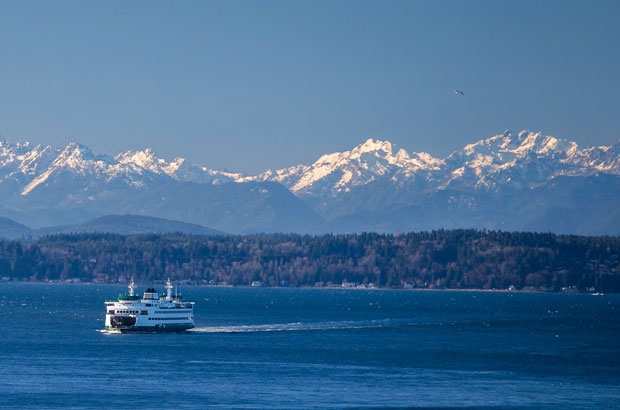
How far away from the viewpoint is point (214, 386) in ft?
496

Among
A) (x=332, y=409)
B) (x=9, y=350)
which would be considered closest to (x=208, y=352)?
(x=9, y=350)

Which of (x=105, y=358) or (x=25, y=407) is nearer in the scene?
(x=25, y=407)

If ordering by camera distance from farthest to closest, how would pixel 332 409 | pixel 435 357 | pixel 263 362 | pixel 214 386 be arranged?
pixel 435 357 < pixel 263 362 < pixel 214 386 < pixel 332 409

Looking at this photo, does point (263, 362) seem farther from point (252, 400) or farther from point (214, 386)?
point (252, 400)

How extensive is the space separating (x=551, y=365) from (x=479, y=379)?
75.9 feet

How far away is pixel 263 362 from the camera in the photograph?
179125 millimetres

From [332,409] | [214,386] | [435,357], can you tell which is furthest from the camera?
[435,357]

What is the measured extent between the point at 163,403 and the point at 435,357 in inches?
2575

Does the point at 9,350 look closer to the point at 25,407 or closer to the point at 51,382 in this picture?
the point at 51,382

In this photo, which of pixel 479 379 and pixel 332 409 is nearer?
pixel 332 409

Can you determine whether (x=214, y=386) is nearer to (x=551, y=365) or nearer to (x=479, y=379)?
(x=479, y=379)

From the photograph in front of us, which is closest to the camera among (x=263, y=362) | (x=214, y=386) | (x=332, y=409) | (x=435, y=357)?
(x=332, y=409)

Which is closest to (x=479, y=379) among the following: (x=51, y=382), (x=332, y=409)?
(x=332, y=409)

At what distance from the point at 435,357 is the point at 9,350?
69.2 m
